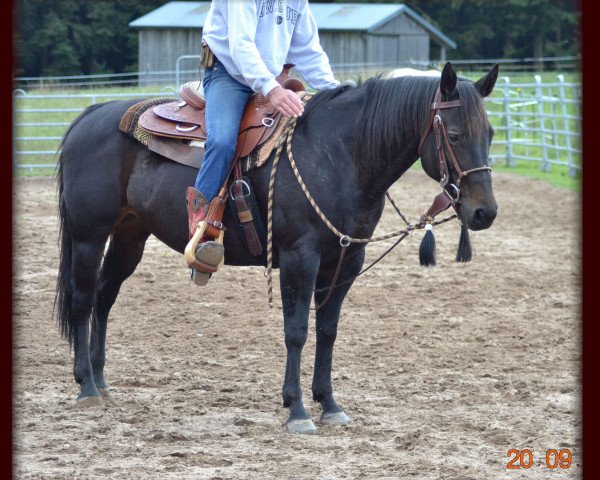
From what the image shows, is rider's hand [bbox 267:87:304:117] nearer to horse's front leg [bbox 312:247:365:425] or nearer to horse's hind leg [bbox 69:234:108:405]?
horse's front leg [bbox 312:247:365:425]

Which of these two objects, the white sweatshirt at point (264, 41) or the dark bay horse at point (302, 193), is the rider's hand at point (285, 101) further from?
the dark bay horse at point (302, 193)

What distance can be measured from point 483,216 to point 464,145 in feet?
1.17

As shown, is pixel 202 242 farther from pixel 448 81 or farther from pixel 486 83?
pixel 486 83

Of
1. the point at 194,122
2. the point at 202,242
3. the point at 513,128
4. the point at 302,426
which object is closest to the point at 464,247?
the point at 302,426

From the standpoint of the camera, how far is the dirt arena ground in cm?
393

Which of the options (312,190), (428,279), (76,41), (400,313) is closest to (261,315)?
(400,313)

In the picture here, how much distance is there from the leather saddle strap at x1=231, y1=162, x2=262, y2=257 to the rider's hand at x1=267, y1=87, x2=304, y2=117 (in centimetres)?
43

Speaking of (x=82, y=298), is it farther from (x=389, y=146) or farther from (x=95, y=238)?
(x=389, y=146)

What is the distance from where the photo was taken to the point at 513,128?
1491cm

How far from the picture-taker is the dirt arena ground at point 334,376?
393 centimetres

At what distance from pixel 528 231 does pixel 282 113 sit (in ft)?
22.0

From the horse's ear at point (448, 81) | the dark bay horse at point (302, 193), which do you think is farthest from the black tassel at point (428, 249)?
the horse's ear at point (448, 81)

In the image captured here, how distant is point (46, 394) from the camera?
496cm
